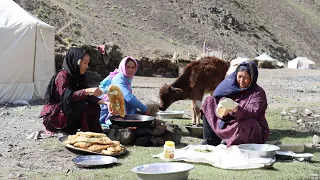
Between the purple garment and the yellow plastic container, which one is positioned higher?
the purple garment

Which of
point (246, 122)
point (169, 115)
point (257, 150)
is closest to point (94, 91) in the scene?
point (246, 122)

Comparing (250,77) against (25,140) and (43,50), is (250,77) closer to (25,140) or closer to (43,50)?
(25,140)

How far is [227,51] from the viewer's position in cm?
3894

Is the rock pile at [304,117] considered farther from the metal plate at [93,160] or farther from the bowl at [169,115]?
the metal plate at [93,160]

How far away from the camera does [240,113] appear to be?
17.5 ft

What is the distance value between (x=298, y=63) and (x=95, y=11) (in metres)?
16.6

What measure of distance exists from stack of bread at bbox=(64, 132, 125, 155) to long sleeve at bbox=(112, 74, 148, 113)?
126 centimetres

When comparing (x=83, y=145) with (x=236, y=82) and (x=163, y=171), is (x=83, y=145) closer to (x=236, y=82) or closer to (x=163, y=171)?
(x=163, y=171)

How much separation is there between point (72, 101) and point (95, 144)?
2.88 ft

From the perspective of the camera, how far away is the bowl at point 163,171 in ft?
12.7

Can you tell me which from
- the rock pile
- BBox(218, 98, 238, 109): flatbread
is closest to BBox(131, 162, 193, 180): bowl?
BBox(218, 98, 238, 109): flatbread

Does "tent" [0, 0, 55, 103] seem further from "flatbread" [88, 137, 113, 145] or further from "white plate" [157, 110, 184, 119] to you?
"flatbread" [88, 137, 113, 145]

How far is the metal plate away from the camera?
4695mm

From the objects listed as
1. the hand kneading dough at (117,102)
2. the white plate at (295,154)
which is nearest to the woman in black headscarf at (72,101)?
the hand kneading dough at (117,102)
